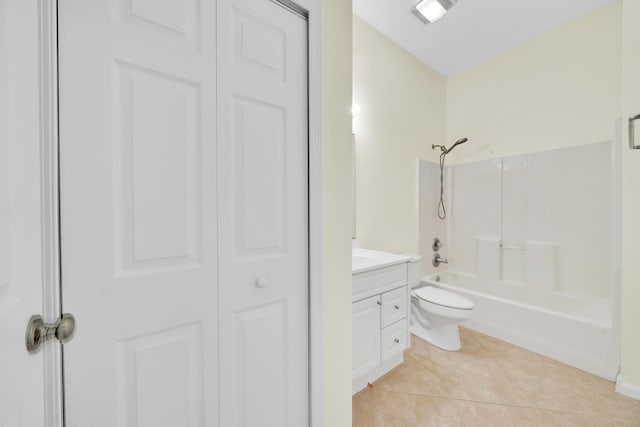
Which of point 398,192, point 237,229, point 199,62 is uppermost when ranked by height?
point 199,62

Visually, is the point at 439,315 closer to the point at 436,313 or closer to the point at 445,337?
the point at 436,313

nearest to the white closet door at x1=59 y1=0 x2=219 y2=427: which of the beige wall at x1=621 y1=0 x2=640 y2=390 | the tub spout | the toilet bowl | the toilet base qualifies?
the toilet bowl

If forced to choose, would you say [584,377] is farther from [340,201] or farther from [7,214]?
[7,214]

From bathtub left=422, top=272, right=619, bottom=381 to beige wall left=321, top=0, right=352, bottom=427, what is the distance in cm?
175

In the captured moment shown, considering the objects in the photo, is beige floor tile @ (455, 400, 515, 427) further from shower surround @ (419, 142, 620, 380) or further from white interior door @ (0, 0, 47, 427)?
white interior door @ (0, 0, 47, 427)

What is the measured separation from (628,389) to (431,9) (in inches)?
112

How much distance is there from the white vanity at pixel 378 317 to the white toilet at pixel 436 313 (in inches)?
7.7

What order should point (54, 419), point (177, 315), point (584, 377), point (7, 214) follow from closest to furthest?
point (7, 214) → point (54, 419) → point (177, 315) → point (584, 377)

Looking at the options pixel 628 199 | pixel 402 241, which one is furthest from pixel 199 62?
pixel 628 199

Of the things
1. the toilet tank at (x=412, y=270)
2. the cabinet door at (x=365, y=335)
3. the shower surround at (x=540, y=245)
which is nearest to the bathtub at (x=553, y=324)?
the shower surround at (x=540, y=245)

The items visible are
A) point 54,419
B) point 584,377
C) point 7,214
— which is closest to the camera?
point 7,214

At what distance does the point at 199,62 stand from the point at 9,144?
0.48 metres

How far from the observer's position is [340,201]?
1.02m

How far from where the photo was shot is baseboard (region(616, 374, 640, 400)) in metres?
1.40
